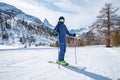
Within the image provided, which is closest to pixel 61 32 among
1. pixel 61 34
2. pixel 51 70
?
pixel 61 34

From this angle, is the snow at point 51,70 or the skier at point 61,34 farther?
the skier at point 61,34

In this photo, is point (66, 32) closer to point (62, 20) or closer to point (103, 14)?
point (62, 20)

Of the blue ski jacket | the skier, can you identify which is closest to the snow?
the skier

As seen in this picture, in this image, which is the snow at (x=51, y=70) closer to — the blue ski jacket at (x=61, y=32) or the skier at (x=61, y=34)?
the skier at (x=61, y=34)

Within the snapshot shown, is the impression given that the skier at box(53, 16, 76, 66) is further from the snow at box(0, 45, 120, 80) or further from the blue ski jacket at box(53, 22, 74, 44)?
the snow at box(0, 45, 120, 80)

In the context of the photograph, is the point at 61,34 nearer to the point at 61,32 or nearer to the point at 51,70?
the point at 61,32

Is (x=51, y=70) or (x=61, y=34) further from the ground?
(x=61, y=34)

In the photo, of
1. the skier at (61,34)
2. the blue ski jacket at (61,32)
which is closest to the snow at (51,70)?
the skier at (61,34)

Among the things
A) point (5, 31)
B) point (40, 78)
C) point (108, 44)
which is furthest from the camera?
point (5, 31)

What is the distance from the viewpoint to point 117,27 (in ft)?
108

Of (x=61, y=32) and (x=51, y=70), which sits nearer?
(x=51, y=70)

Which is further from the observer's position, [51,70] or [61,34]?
[61,34]

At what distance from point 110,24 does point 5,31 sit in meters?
173

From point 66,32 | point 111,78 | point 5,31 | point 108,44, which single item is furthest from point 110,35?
point 5,31
